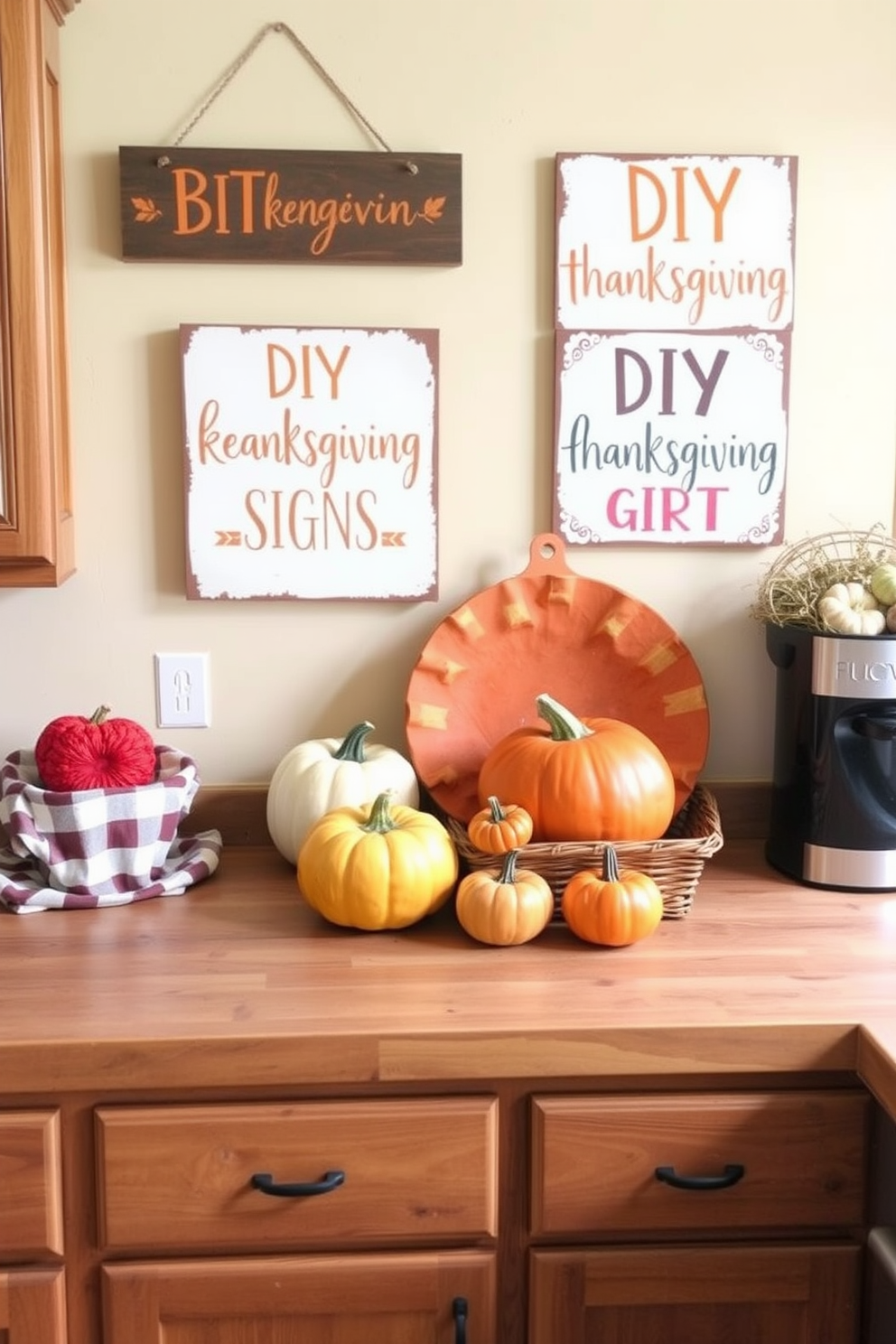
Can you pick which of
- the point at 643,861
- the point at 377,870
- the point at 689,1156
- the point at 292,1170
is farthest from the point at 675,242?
the point at 292,1170

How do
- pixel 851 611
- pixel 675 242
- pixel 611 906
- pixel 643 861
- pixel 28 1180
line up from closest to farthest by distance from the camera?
1. pixel 28 1180
2. pixel 611 906
3. pixel 643 861
4. pixel 851 611
5. pixel 675 242

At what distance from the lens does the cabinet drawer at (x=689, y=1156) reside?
1.45 metres

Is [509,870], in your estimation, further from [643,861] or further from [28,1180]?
[28,1180]

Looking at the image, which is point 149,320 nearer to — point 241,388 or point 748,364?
point 241,388

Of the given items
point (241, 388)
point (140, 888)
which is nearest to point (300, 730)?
point (140, 888)

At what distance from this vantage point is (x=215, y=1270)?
1.45 metres

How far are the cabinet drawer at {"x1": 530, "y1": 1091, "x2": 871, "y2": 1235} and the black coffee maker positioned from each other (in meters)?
0.42

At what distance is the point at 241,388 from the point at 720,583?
74 centimetres

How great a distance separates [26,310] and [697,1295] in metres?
1.36

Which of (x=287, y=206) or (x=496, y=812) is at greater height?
(x=287, y=206)

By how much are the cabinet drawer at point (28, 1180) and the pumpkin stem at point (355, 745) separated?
2.06 feet

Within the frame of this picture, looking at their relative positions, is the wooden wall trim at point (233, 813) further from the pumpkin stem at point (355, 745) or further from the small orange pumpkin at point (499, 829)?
the small orange pumpkin at point (499, 829)

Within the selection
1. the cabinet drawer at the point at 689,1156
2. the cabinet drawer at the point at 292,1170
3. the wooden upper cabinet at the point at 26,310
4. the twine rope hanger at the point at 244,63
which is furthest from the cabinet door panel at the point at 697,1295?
the twine rope hanger at the point at 244,63

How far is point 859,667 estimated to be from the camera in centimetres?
176
